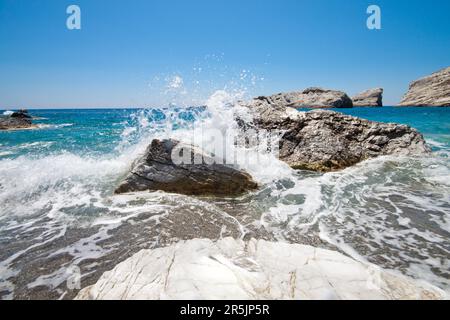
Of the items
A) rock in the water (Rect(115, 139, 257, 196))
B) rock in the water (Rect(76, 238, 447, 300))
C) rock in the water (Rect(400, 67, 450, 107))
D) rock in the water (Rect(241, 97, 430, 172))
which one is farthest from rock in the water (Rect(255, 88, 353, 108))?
rock in the water (Rect(76, 238, 447, 300))

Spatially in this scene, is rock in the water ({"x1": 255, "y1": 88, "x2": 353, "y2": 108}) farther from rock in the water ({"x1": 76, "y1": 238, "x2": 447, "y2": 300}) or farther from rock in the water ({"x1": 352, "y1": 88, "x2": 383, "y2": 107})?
rock in the water ({"x1": 76, "y1": 238, "x2": 447, "y2": 300})

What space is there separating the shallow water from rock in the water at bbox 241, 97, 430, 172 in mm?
790

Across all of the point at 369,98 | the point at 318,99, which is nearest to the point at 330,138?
the point at 318,99

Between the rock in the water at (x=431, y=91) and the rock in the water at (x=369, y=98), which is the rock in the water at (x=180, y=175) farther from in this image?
the rock in the water at (x=369, y=98)

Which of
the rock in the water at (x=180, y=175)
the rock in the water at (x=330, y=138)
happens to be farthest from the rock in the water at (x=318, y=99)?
the rock in the water at (x=180, y=175)

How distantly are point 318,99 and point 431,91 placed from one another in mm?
36908

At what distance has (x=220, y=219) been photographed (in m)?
4.89

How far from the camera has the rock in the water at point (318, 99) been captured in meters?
90.5

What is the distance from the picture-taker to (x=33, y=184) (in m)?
7.12

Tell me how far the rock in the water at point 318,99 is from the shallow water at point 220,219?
83761 millimetres

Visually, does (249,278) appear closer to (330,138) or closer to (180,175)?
(180,175)

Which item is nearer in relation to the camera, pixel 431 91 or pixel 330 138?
pixel 330 138

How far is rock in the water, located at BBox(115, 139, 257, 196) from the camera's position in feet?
20.4

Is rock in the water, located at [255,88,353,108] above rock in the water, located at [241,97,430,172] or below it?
above
